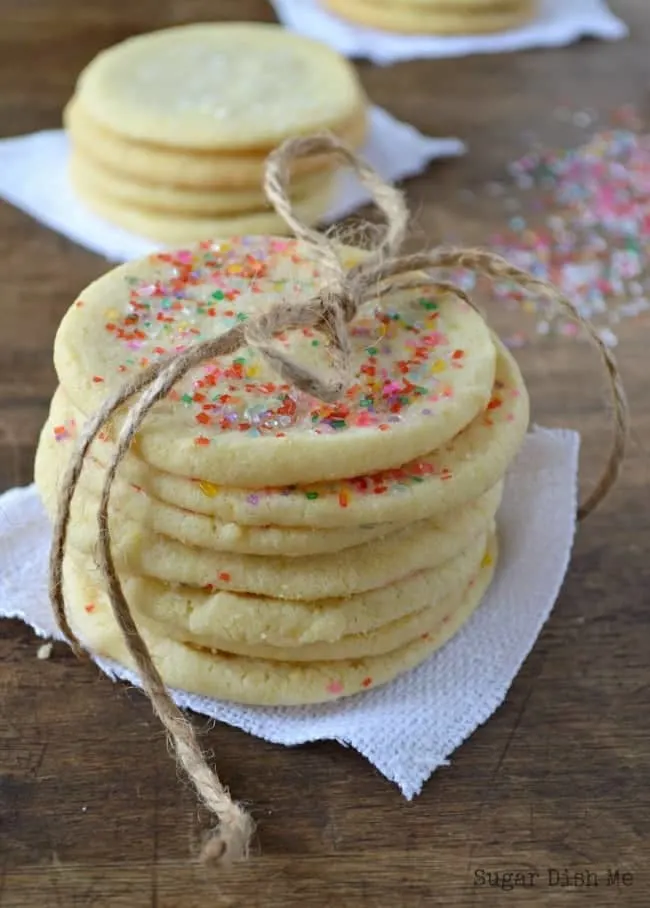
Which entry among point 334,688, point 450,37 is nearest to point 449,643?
point 334,688

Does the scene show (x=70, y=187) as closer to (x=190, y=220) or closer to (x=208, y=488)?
(x=190, y=220)

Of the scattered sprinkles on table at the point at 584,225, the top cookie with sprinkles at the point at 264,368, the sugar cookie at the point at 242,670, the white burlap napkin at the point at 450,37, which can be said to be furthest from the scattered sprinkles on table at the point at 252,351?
the white burlap napkin at the point at 450,37

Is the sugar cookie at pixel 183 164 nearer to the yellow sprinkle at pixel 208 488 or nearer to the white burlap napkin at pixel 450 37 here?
the white burlap napkin at pixel 450 37

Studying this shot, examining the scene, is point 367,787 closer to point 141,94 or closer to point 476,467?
point 476,467

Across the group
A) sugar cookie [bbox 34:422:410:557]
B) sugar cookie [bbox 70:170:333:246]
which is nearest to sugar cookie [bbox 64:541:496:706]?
sugar cookie [bbox 34:422:410:557]

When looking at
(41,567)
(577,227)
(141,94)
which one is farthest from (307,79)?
(41,567)

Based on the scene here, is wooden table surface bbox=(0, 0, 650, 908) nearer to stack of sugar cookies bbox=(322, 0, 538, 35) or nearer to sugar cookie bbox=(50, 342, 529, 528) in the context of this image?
sugar cookie bbox=(50, 342, 529, 528)

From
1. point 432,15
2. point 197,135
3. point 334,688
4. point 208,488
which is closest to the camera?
point 208,488
